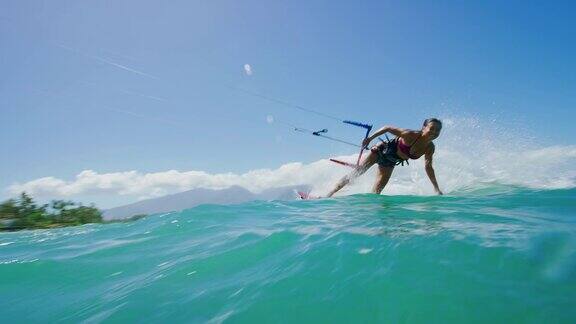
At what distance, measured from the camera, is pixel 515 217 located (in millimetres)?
6312

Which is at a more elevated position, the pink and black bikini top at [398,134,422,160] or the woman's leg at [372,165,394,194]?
the pink and black bikini top at [398,134,422,160]

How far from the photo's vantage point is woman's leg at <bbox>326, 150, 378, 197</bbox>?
1189 centimetres

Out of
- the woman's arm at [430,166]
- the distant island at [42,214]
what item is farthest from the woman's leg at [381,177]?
the distant island at [42,214]

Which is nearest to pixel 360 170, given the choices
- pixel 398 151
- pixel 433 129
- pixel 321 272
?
pixel 398 151

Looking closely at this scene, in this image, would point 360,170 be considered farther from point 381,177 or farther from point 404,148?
point 404,148

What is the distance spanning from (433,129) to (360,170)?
3010 mm

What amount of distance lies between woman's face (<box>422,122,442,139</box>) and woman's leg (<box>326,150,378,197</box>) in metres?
2.16

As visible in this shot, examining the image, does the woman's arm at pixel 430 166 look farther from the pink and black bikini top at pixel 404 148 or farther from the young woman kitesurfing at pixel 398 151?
the pink and black bikini top at pixel 404 148

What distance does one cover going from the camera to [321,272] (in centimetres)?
380

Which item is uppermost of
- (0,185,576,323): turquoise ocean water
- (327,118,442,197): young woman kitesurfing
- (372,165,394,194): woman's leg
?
(327,118,442,197): young woman kitesurfing

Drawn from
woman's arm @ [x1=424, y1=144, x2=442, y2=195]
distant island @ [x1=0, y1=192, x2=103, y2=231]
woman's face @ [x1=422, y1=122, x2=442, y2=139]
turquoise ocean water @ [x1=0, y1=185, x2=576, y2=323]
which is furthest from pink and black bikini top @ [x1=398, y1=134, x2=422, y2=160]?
distant island @ [x1=0, y1=192, x2=103, y2=231]

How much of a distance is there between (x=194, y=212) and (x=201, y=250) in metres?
3.56

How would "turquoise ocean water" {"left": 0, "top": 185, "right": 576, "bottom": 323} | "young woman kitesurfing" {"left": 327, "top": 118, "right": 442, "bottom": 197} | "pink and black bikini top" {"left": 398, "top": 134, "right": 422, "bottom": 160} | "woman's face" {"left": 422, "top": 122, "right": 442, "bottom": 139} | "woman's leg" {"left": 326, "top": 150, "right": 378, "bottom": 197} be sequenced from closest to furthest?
"turquoise ocean water" {"left": 0, "top": 185, "right": 576, "bottom": 323}
"woman's face" {"left": 422, "top": 122, "right": 442, "bottom": 139}
"young woman kitesurfing" {"left": 327, "top": 118, "right": 442, "bottom": 197}
"pink and black bikini top" {"left": 398, "top": 134, "right": 422, "bottom": 160}
"woman's leg" {"left": 326, "top": 150, "right": 378, "bottom": 197}

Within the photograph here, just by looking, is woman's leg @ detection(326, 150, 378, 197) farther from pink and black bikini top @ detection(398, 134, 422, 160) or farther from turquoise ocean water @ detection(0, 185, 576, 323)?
turquoise ocean water @ detection(0, 185, 576, 323)
